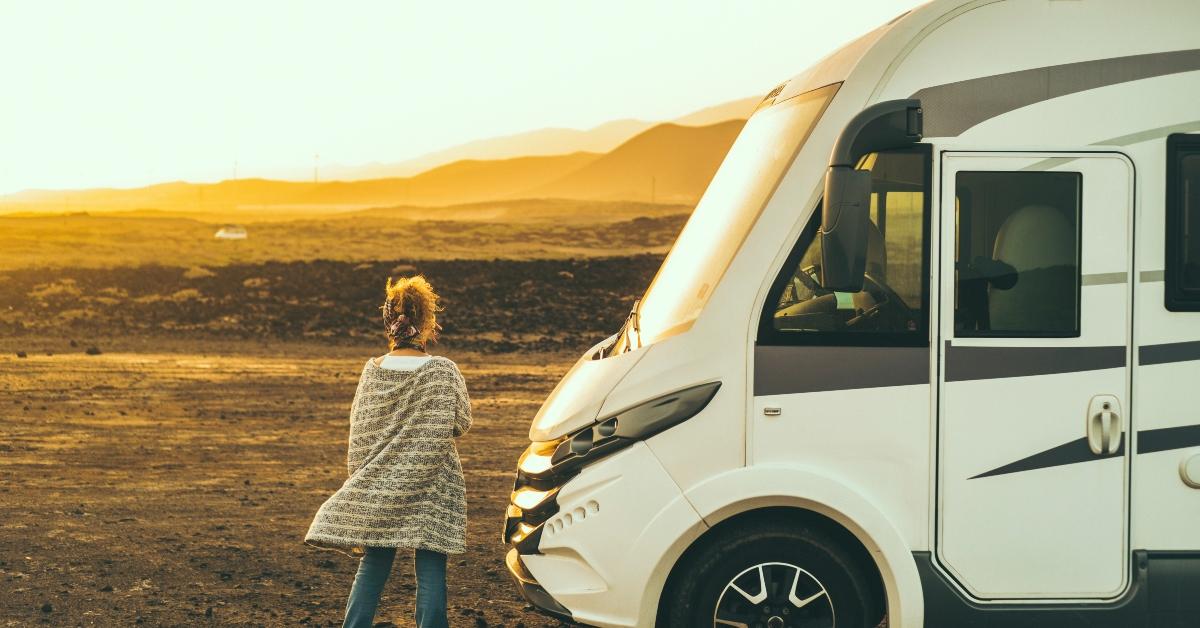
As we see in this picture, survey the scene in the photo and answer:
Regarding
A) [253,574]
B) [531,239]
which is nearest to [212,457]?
[253,574]

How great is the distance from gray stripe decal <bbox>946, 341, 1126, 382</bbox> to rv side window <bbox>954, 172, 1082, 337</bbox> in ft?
0.25

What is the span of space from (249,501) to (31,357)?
1421 cm

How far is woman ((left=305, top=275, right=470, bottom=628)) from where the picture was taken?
18.6 feet

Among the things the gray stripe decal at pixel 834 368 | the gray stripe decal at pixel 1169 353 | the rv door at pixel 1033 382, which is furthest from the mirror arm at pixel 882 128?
the gray stripe decal at pixel 1169 353

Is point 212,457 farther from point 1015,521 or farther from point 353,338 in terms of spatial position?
point 353,338

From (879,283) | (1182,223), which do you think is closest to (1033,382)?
(879,283)

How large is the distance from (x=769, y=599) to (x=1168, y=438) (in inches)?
69.6

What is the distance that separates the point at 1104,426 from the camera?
17.1 feet

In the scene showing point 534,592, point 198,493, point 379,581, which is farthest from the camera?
point 198,493

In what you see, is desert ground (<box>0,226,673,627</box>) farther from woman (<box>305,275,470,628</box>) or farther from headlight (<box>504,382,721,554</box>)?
headlight (<box>504,382,721,554</box>)

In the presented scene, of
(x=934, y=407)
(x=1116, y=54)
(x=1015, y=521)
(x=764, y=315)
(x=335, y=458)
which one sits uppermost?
(x=1116, y=54)

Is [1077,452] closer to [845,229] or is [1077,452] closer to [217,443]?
[845,229]

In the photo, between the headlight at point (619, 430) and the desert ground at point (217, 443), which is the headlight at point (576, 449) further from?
the desert ground at point (217, 443)

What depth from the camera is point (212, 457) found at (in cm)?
1299
